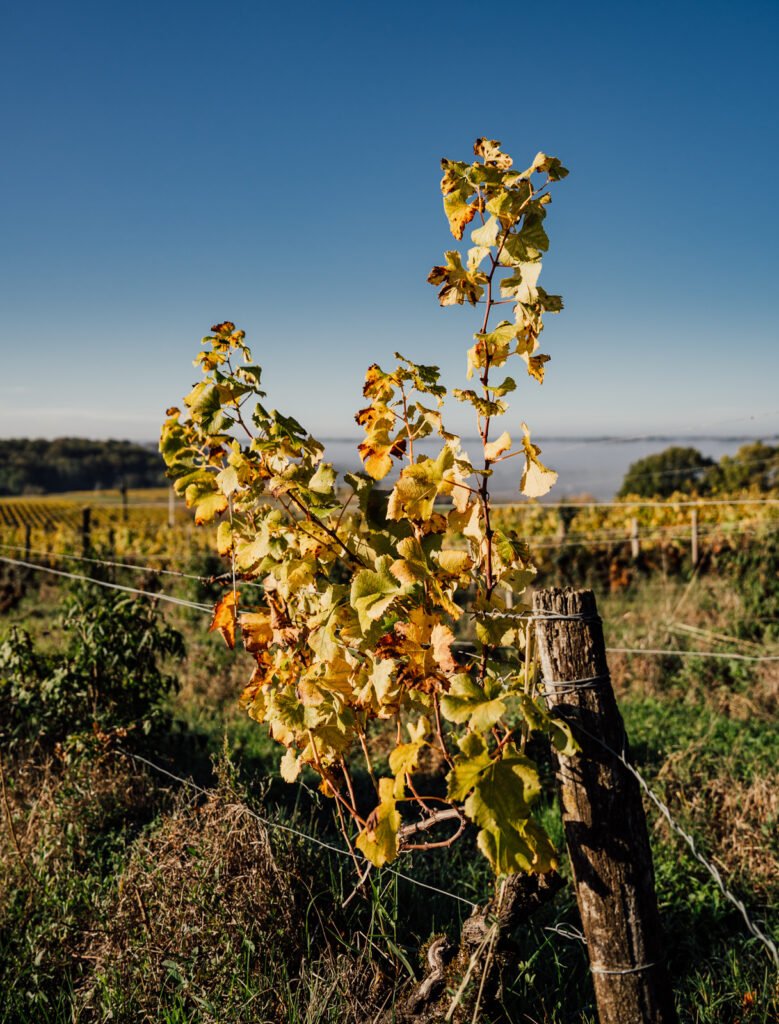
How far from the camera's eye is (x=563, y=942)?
278 cm

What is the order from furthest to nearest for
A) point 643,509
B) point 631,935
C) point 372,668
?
1. point 643,509
2. point 372,668
3. point 631,935

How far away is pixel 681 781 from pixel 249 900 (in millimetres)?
2418

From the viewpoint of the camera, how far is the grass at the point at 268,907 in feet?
7.27

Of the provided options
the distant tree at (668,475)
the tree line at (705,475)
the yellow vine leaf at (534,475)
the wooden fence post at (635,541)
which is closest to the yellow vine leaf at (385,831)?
the yellow vine leaf at (534,475)

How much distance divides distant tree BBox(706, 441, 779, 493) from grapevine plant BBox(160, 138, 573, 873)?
19567 millimetres

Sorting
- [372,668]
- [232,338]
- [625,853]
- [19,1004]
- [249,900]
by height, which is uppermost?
[232,338]

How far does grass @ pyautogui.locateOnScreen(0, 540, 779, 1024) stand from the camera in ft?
7.27

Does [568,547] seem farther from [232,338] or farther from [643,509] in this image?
[232,338]

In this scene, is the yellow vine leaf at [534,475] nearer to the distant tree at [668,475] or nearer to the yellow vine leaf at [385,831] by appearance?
the yellow vine leaf at [385,831]

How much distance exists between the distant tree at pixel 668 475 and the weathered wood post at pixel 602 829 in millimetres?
19580

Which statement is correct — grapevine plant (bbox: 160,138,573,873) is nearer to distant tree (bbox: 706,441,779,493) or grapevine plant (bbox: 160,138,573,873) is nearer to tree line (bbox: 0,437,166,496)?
distant tree (bbox: 706,441,779,493)

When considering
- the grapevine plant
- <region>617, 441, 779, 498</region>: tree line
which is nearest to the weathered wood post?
the grapevine plant

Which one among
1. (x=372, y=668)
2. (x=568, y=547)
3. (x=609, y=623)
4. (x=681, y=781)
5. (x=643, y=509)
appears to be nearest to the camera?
(x=372, y=668)

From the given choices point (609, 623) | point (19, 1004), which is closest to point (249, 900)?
point (19, 1004)
